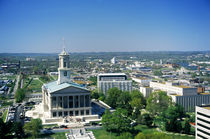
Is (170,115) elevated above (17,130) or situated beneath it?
situated beneath

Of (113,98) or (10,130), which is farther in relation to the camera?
(113,98)

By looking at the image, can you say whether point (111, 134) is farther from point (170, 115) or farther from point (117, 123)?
point (170, 115)

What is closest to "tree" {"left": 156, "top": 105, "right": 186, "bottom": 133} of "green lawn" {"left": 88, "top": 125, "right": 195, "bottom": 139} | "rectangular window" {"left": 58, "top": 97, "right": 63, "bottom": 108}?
"green lawn" {"left": 88, "top": 125, "right": 195, "bottom": 139}

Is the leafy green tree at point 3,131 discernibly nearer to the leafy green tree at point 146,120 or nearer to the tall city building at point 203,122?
the leafy green tree at point 146,120

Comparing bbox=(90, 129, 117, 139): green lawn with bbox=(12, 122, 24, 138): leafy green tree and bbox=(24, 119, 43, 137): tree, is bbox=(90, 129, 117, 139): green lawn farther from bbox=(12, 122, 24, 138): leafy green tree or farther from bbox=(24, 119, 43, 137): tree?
bbox=(12, 122, 24, 138): leafy green tree

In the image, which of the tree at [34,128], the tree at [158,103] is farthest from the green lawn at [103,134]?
the tree at [158,103]

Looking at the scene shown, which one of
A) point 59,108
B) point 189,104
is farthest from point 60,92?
point 189,104

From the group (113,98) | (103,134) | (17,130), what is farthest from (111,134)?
(113,98)

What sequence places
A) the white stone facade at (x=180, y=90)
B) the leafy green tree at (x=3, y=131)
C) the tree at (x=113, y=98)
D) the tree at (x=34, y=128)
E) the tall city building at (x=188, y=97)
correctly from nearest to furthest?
1. the leafy green tree at (x=3, y=131)
2. the tree at (x=34, y=128)
3. the tree at (x=113, y=98)
4. the tall city building at (x=188, y=97)
5. the white stone facade at (x=180, y=90)
